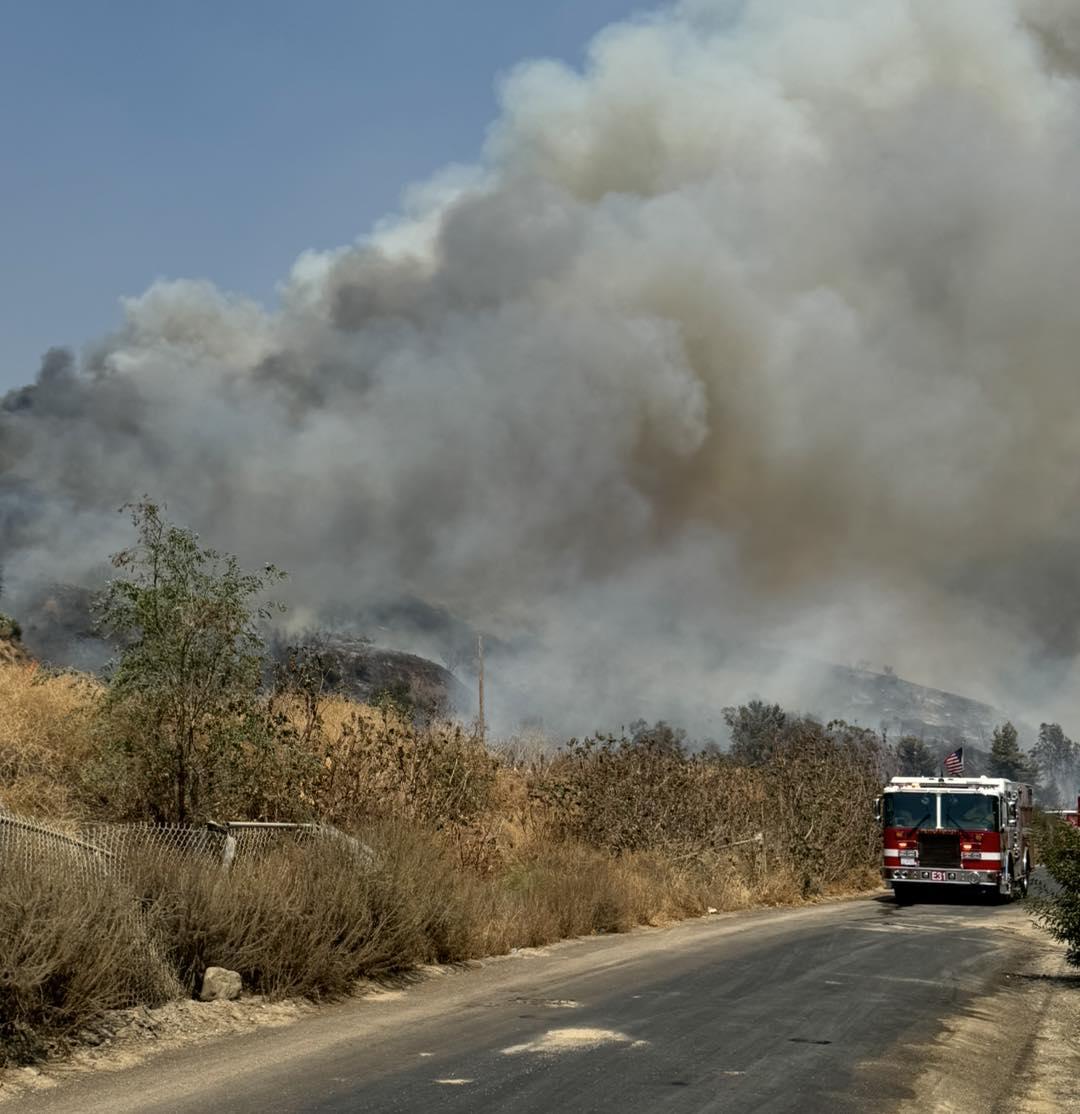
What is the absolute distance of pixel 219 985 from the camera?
1123 centimetres

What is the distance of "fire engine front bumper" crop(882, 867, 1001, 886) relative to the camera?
2791 centimetres

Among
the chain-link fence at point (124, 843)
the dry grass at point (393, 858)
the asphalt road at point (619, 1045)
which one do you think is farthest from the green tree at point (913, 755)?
the chain-link fence at point (124, 843)

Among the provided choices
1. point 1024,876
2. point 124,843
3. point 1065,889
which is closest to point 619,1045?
point 124,843

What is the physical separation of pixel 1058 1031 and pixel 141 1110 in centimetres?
815

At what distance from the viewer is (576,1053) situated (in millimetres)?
9766

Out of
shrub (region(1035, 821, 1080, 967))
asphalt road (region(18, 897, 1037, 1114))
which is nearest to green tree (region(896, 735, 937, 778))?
shrub (region(1035, 821, 1080, 967))

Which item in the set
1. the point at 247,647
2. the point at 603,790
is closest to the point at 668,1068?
the point at 247,647

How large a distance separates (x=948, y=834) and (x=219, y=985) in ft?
67.9

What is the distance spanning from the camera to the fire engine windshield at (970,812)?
92.2ft

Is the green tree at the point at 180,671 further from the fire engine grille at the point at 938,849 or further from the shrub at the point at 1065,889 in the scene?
the fire engine grille at the point at 938,849

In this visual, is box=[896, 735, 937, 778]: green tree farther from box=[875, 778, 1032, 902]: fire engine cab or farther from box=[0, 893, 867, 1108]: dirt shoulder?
box=[0, 893, 867, 1108]: dirt shoulder

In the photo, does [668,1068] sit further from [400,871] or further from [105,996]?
[400,871]

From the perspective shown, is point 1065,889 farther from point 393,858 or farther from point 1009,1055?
point 393,858

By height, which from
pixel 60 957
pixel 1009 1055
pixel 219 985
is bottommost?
pixel 1009 1055
